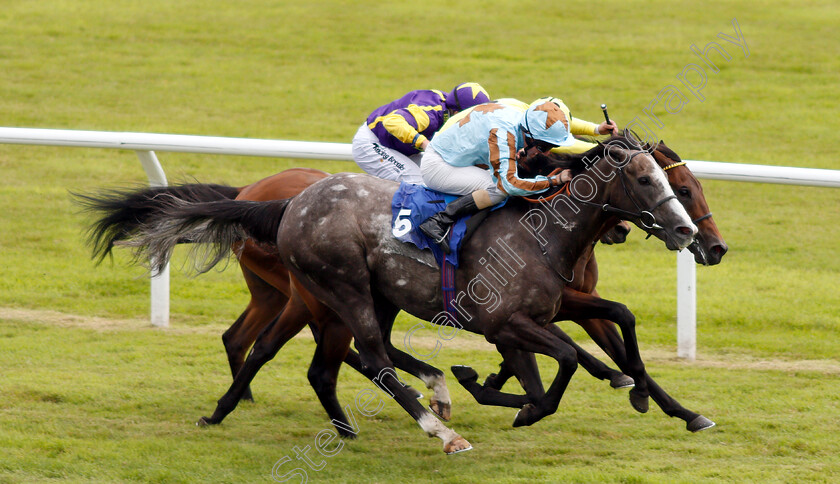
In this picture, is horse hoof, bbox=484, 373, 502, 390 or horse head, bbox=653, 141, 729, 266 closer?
horse head, bbox=653, 141, 729, 266

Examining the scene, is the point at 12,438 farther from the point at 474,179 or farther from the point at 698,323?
the point at 698,323

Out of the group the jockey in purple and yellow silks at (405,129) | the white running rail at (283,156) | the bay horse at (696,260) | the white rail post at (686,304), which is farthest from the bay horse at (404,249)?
the white rail post at (686,304)

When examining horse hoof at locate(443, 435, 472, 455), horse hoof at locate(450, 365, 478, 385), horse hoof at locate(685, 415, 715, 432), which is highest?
horse hoof at locate(685, 415, 715, 432)

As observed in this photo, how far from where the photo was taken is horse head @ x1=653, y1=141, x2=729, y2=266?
4512 millimetres

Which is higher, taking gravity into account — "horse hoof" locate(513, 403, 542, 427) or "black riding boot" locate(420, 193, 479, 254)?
"black riding boot" locate(420, 193, 479, 254)

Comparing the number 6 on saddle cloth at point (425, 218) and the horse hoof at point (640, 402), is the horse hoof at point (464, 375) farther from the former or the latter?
the horse hoof at point (640, 402)

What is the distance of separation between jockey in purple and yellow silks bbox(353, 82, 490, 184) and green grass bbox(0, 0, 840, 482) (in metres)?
1.27

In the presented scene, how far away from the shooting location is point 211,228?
498 centimetres

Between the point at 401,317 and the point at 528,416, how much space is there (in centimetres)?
287

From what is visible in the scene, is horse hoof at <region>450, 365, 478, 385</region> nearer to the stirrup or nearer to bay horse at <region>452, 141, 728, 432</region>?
bay horse at <region>452, 141, 728, 432</region>

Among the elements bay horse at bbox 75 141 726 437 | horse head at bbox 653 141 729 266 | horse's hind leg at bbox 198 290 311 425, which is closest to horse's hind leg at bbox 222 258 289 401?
bay horse at bbox 75 141 726 437

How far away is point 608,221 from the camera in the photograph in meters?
4.54

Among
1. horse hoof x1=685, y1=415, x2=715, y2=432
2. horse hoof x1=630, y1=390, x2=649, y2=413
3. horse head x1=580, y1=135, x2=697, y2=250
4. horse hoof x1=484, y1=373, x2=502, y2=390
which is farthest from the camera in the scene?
horse hoof x1=484, y1=373, x2=502, y2=390

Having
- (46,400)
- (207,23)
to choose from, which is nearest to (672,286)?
(46,400)
